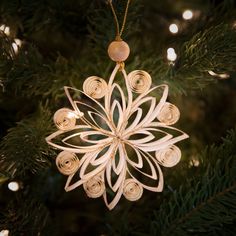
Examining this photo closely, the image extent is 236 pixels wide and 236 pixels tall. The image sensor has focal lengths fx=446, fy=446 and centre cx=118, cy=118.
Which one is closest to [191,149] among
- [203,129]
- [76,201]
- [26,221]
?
[203,129]

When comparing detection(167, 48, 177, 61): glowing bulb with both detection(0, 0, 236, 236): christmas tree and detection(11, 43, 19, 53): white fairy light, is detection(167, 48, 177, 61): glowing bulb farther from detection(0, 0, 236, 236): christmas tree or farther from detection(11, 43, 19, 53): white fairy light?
detection(11, 43, 19, 53): white fairy light

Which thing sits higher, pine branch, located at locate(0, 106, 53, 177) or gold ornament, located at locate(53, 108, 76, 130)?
gold ornament, located at locate(53, 108, 76, 130)

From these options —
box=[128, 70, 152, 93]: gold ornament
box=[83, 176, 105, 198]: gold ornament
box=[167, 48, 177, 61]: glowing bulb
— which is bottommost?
box=[83, 176, 105, 198]: gold ornament

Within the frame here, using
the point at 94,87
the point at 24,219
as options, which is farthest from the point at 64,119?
the point at 24,219

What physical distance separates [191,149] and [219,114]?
0.39 feet

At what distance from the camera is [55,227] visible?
67 centimetres

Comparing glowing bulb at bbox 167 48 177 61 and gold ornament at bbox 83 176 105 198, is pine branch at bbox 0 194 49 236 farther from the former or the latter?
glowing bulb at bbox 167 48 177 61

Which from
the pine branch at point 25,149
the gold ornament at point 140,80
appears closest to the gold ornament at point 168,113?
the gold ornament at point 140,80

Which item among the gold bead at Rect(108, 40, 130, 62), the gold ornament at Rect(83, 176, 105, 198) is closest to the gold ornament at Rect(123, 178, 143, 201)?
the gold ornament at Rect(83, 176, 105, 198)

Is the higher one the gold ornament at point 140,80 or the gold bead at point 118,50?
the gold bead at point 118,50

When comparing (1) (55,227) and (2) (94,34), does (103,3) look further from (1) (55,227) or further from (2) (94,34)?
(1) (55,227)

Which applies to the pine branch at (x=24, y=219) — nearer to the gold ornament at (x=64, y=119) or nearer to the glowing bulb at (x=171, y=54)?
the gold ornament at (x=64, y=119)

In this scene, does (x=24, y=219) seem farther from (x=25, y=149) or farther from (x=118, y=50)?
(x=118, y=50)

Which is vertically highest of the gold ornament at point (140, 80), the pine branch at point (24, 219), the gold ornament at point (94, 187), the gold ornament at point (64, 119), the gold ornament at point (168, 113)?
the gold ornament at point (140, 80)
